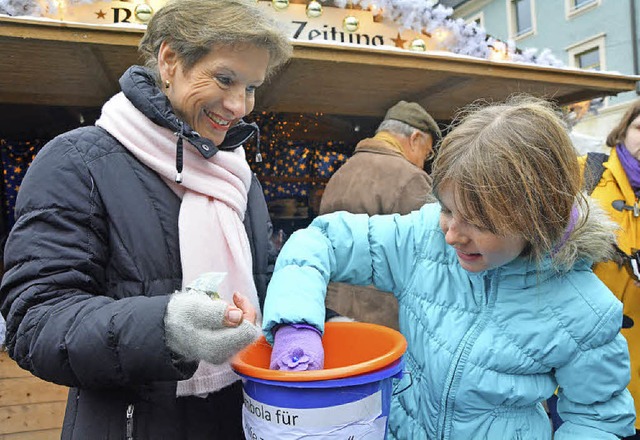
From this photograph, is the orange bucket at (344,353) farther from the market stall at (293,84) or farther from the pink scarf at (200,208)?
the market stall at (293,84)

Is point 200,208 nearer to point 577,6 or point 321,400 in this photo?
point 321,400

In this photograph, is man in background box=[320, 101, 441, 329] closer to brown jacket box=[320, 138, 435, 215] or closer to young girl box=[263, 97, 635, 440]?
brown jacket box=[320, 138, 435, 215]

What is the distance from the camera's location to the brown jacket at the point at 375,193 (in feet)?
8.73

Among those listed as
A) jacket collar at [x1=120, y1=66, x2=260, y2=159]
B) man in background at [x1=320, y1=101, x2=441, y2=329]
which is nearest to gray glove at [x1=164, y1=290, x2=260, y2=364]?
jacket collar at [x1=120, y1=66, x2=260, y2=159]

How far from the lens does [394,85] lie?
3.89 m

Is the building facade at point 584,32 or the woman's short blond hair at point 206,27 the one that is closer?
the woman's short blond hair at point 206,27

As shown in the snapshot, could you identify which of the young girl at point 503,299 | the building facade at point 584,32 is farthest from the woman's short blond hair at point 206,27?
the building facade at point 584,32

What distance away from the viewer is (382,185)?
2705mm

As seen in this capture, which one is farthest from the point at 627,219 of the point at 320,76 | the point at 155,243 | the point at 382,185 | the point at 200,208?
the point at 155,243

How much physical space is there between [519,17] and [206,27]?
23953 mm

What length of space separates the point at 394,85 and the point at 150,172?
298cm

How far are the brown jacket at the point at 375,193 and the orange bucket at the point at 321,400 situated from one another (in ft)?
5.14

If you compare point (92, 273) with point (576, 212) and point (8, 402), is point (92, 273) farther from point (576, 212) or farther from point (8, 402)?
point (8, 402)

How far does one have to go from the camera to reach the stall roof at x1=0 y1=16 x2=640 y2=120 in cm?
277
